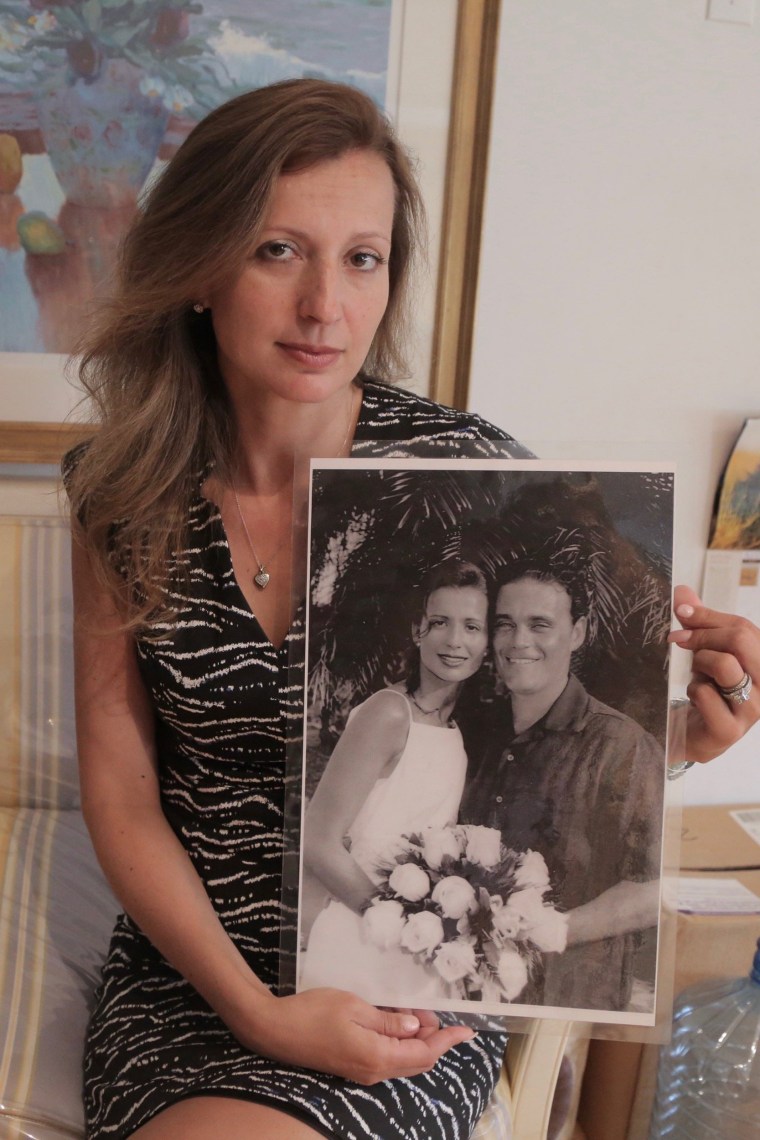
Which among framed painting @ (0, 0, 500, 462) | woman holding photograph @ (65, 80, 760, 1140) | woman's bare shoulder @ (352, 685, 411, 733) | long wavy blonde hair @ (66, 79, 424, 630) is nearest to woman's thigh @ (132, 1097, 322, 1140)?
woman holding photograph @ (65, 80, 760, 1140)

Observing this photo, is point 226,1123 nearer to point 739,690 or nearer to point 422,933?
point 422,933

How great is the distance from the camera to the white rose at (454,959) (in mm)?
805

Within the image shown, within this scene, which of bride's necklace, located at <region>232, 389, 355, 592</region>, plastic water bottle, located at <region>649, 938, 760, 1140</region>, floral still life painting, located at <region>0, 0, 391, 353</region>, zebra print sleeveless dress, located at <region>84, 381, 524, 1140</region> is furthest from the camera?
floral still life painting, located at <region>0, 0, 391, 353</region>

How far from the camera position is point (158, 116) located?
1.44 meters

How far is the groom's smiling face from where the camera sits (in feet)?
2.61

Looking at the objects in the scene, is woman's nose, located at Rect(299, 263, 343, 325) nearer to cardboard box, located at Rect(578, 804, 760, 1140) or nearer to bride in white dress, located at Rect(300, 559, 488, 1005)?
bride in white dress, located at Rect(300, 559, 488, 1005)

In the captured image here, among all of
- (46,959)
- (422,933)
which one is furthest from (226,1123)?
(46,959)

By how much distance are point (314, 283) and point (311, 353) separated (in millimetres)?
65

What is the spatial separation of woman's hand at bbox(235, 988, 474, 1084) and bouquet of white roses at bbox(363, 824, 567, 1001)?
0.22ft

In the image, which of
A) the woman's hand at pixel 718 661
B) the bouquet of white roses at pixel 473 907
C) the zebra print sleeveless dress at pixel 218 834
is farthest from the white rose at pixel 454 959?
the woman's hand at pixel 718 661

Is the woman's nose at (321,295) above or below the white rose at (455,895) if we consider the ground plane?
above

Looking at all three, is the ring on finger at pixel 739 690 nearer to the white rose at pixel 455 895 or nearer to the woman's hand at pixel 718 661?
the woman's hand at pixel 718 661

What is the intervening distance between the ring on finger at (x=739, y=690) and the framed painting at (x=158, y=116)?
863 mm

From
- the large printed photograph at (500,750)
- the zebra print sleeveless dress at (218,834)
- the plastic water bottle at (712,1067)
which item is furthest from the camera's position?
the plastic water bottle at (712,1067)
